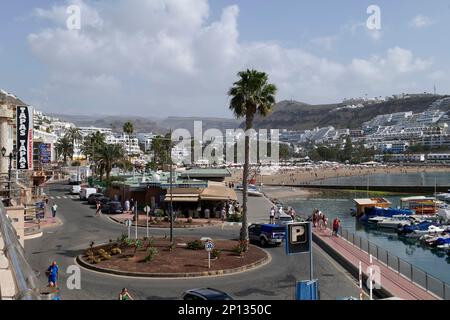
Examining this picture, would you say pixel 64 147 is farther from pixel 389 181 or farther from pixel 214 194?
pixel 389 181

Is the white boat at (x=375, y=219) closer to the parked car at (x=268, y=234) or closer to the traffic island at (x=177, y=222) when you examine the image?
the traffic island at (x=177, y=222)

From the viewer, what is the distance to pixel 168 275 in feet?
68.7

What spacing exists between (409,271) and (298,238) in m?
8.10

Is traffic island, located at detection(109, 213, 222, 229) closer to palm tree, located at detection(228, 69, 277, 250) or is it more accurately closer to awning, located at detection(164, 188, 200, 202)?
awning, located at detection(164, 188, 200, 202)

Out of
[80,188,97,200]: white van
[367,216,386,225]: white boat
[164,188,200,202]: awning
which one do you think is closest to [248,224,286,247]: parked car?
[164,188,200,202]: awning

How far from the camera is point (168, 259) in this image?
23656mm

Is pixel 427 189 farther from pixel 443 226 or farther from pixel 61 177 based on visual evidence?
pixel 61 177

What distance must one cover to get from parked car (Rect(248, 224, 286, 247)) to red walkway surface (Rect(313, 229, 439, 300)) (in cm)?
290

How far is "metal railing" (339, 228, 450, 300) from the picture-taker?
1852cm

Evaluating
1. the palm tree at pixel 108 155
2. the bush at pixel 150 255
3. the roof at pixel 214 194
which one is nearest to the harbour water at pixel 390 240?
the roof at pixel 214 194

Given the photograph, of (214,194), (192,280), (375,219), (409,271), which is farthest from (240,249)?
(375,219)

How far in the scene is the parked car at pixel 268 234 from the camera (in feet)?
94.9

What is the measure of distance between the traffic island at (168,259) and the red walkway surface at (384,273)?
4.54 metres

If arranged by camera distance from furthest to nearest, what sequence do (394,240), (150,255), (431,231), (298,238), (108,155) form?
(108,155)
(394,240)
(431,231)
(150,255)
(298,238)
